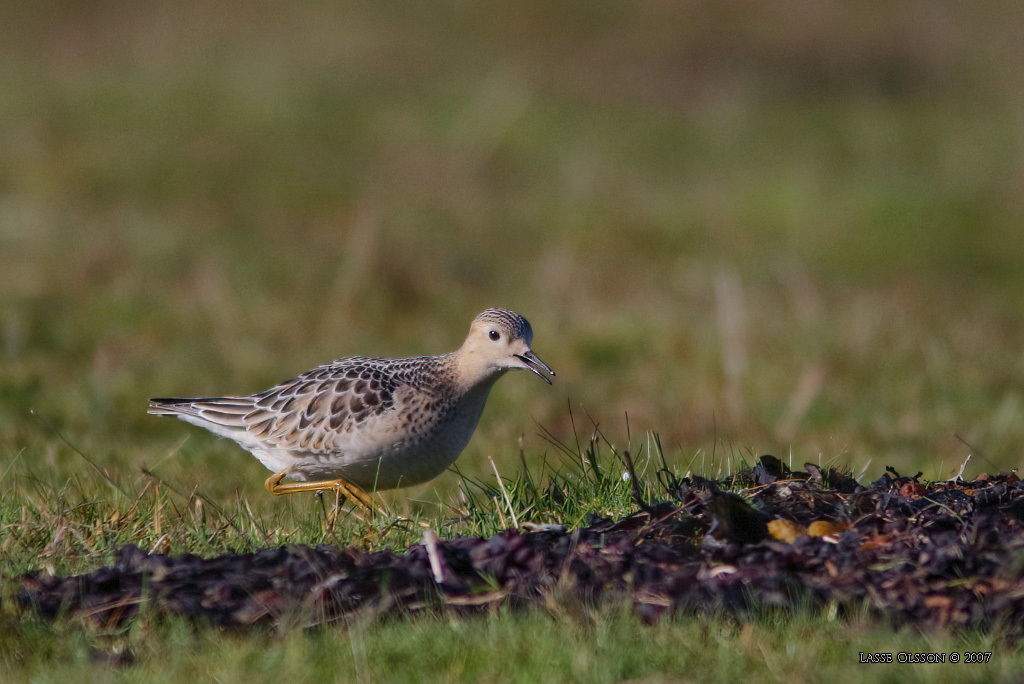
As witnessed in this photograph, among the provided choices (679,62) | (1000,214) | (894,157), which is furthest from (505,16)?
(1000,214)

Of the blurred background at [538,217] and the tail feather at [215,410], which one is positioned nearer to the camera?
the tail feather at [215,410]

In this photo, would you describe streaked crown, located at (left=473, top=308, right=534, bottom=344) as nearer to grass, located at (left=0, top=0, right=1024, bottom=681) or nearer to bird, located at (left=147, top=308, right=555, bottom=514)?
bird, located at (left=147, top=308, right=555, bottom=514)

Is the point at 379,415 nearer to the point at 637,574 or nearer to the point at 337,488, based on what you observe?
the point at 337,488

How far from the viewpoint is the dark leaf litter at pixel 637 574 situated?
4.69 m

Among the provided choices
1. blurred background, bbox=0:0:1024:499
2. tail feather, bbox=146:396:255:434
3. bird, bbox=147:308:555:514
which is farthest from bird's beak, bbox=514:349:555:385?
tail feather, bbox=146:396:255:434

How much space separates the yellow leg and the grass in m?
0.16

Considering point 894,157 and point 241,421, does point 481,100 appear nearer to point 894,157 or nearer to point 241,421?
point 894,157

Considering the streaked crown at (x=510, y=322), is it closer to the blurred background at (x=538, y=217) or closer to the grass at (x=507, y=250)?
the grass at (x=507, y=250)

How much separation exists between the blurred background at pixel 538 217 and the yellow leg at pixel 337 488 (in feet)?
3.77

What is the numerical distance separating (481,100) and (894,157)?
224 inches

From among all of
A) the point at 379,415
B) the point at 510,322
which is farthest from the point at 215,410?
the point at 510,322

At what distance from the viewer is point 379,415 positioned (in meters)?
6.64

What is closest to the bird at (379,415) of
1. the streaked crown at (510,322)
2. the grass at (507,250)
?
the streaked crown at (510,322)

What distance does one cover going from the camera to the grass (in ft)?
19.2
